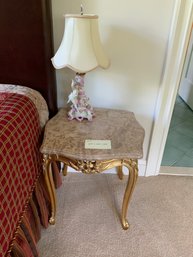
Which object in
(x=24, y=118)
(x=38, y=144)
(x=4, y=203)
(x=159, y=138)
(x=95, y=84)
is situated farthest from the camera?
(x=159, y=138)

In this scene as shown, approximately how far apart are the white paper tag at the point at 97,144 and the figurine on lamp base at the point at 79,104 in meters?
0.23

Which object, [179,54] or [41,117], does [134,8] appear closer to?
[179,54]

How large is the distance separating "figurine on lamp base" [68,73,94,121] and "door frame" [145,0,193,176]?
0.54m

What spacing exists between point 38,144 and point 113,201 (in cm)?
72

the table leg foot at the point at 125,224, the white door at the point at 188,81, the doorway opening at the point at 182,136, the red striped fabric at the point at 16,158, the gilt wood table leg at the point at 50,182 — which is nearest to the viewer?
the red striped fabric at the point at 16,158

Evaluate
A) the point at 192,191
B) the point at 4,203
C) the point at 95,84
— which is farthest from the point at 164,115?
the point at 4,203

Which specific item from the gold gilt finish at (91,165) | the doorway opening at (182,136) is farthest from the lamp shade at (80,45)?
the doorway opening at (182,136)

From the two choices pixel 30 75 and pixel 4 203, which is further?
pixel 30 75

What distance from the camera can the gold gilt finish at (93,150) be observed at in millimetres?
1054

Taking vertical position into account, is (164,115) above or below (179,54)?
below

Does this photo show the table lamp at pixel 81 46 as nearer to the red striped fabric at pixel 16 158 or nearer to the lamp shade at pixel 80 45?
the lamp shade at pixel 80 45

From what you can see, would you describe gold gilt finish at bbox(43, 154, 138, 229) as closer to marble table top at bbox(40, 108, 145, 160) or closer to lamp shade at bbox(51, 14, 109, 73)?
marble table top at bbox(40, 108, 145, 160)

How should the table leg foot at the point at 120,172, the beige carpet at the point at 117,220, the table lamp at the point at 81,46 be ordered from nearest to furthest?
the table lamp at the point at 81,46
the beige carpet at the point at 117,220
the table leg foot at the point at 120,172

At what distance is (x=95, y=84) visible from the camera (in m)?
1.49
